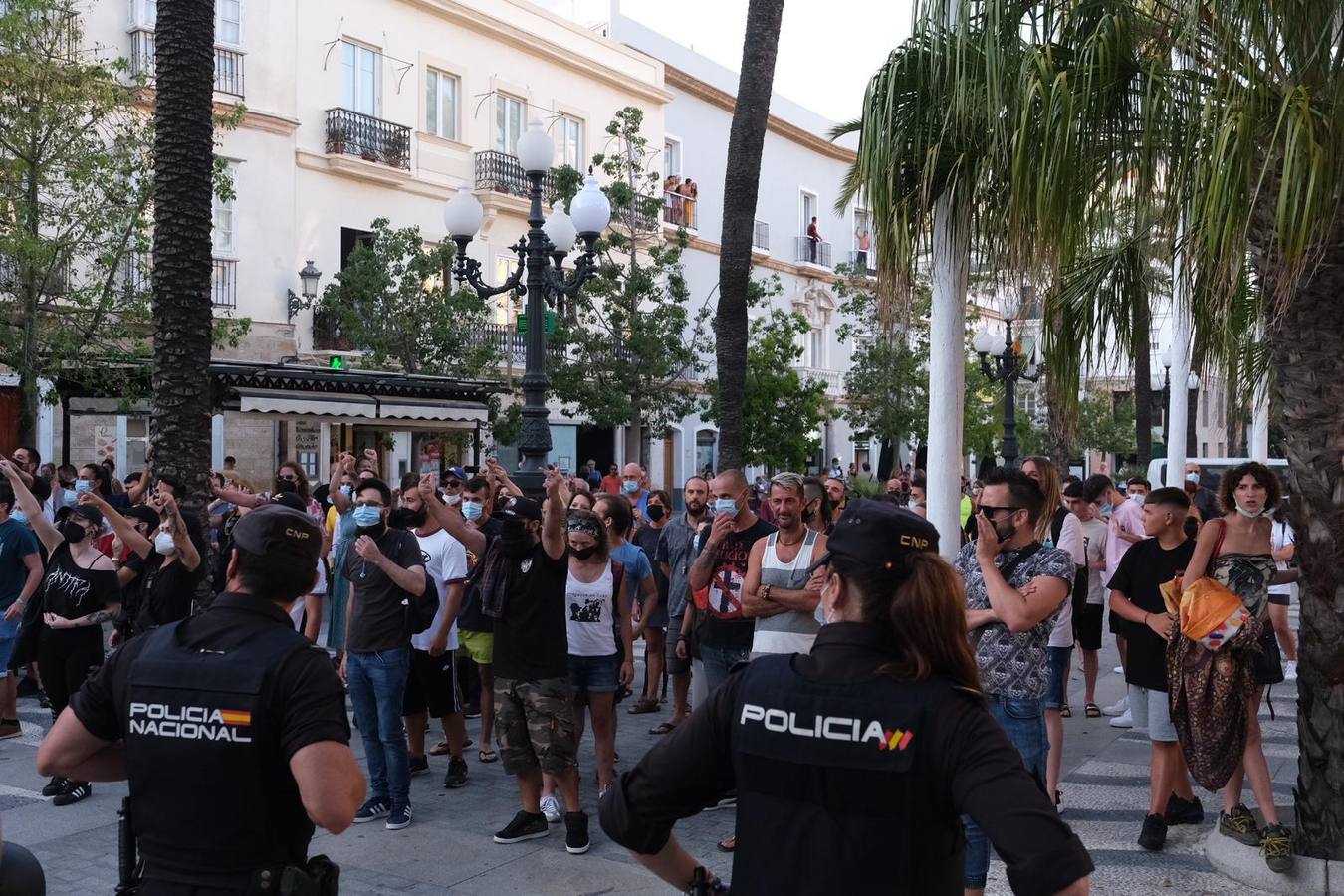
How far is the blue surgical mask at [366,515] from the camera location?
670cm

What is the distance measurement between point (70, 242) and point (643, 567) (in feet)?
37.1

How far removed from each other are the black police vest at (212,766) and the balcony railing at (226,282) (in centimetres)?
2140

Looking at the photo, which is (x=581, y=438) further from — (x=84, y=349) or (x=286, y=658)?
(x=286, y=658)

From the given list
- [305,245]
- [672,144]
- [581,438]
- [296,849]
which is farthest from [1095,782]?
[672,144]

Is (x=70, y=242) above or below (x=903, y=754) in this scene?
above

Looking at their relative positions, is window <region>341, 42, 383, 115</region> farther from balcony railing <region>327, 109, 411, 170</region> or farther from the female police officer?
the female police officer

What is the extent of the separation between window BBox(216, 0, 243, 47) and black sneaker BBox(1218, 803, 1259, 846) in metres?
22.5

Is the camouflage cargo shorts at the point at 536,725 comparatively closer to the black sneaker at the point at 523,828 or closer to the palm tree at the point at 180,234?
the black sneaker at the point at 523,828

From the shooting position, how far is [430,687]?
771cm

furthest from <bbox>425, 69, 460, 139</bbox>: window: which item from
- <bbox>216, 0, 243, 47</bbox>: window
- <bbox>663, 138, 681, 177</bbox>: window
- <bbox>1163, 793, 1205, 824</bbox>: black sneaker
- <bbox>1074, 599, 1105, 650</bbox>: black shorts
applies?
<bbox>1163, 793, 1205, 824</bbox>: black sneaker

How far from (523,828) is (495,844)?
6.5 inches

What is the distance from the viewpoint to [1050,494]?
5918 mm

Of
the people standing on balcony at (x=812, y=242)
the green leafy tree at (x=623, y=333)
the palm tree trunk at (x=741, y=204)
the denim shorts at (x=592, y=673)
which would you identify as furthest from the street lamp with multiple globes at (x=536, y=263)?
the people standing on balcony at (x=812, y=242)

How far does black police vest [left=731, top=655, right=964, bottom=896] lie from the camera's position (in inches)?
92.0
